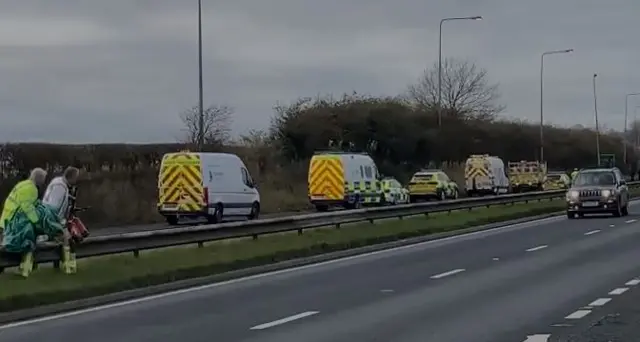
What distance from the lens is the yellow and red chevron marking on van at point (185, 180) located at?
117 ft

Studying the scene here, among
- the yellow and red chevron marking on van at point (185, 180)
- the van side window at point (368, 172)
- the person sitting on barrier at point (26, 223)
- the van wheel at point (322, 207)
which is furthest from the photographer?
the van side window at point (368, 172)

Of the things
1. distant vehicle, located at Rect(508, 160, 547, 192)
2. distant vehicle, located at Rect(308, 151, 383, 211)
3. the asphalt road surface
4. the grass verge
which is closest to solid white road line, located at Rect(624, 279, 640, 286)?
the asphalt road surface

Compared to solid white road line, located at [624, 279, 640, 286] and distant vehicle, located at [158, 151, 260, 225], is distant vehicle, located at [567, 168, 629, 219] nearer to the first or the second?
distant vehicle, located at [158, 151, 260, 225]

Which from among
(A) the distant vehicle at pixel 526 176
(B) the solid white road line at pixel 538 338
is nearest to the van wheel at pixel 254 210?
(B) the solid white road line at pixel 538 338

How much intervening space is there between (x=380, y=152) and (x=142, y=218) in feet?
105

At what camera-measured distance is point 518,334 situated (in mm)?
11773

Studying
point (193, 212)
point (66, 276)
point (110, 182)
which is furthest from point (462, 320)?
point (110, 182)

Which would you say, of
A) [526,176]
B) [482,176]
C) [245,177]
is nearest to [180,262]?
[245,177]

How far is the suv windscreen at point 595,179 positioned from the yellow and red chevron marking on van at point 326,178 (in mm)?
9479

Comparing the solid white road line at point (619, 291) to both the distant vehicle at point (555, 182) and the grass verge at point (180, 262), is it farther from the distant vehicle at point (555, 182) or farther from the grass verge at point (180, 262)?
the distant vehicle at point (555, 182)

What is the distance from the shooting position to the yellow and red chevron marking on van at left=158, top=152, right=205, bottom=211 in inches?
1410

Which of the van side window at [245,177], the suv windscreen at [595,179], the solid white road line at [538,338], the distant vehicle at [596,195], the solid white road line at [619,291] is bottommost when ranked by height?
the solid white road line at [619,291]

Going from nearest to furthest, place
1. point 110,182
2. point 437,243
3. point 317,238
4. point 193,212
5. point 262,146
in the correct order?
point 317,238 < point 437,243 < point 193,212 < point 110,182 < point 262,146

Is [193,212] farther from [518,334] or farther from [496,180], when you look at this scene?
[496,180]
